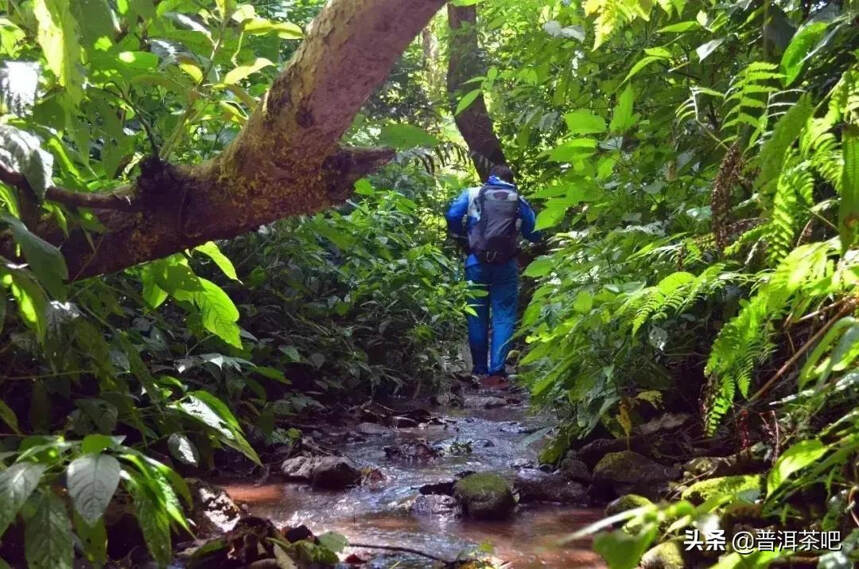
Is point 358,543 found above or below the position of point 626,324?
below

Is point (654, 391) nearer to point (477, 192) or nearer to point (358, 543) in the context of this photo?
point (358, 543)

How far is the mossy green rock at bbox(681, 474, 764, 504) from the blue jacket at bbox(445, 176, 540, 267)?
4.67m

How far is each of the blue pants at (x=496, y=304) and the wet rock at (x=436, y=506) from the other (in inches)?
167

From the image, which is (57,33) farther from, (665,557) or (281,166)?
(665,557)

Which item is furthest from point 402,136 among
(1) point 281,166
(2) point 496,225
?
(2) point 496,225

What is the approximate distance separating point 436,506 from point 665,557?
1.12 metres

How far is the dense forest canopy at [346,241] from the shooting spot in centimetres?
140

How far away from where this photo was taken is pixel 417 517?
2834 mm

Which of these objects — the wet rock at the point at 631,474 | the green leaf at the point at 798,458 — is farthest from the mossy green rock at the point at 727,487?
the wet rock at the point at 631,474

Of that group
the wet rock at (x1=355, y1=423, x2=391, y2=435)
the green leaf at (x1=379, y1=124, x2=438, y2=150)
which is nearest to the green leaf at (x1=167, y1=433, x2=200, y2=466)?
the green leaf at (x1=379, y1=124, x2=438, y2=150)

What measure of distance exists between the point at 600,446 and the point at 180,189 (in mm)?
1912

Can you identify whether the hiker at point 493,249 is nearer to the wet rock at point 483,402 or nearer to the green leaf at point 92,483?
the wet rock at point 483,402

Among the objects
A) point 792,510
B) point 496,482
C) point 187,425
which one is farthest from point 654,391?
point 187,425

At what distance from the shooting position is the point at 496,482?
114 inches
